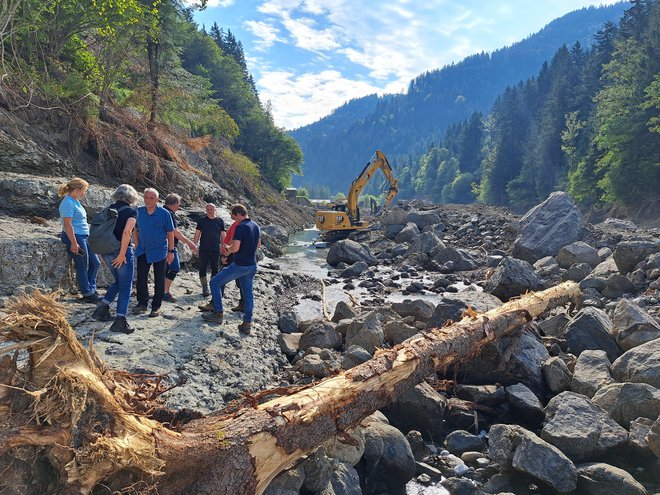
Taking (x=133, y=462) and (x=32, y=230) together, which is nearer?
(x=133, y=462)

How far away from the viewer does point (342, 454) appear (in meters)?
4.67

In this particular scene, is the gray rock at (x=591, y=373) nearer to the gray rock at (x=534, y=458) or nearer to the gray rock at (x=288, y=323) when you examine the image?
the gray rock at (x=534, y=458)

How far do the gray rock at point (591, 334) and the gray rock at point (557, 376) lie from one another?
108 centimetres

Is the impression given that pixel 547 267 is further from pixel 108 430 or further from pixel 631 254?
pixel 108 430

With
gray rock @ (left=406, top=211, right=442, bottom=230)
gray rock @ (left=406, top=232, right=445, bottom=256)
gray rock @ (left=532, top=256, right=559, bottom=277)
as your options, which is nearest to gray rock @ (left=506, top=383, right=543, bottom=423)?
gray rock @ (left=532, top=256, right=559, bottom=277)

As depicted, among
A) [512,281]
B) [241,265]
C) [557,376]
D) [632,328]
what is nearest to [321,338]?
[241,265]

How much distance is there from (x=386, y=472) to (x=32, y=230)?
804cm

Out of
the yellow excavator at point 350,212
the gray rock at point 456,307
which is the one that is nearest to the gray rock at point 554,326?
the gray rock at point 456,307

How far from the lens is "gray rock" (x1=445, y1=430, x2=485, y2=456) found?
5.55 metres

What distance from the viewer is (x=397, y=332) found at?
27.8ft

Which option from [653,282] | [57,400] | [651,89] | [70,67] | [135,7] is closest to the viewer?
[57,400]

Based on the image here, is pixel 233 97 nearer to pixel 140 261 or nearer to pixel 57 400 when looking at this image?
pixel 140 261

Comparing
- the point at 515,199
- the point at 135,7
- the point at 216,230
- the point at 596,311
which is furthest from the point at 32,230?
the point at 515,199

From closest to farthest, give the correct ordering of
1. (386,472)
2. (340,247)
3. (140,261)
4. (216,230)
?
(386,472) → (140,261) → (216,230) → (340,247)
